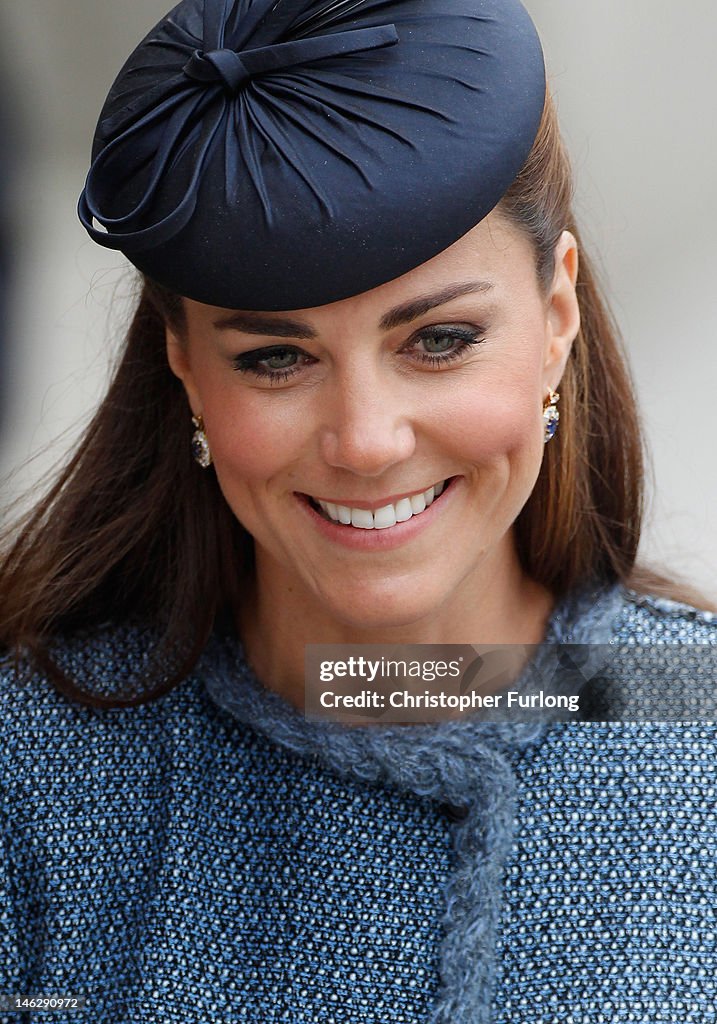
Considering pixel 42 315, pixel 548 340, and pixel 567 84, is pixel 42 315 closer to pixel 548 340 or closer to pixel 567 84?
pixel 567 84

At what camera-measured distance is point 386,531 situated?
1.62 m

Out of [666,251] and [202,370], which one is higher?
[202,370]

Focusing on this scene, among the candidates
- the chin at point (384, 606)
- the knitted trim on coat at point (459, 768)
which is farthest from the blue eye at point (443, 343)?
the knitted trim on coat at point (459, 768)

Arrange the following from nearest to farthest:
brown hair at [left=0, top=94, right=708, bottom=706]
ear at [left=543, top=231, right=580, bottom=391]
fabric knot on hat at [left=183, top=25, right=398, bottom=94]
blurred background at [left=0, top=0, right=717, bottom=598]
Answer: fabric knot on hat at [left=183, top=25, right=398, bottom=94] → ear at [left=543, top=231, right=580, bottom=391] → brown hair at [left=0, top=94, right=708, bottom=706] → blurred background at [left=0, top=0, right=717, bottom=598]

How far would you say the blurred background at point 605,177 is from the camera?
4090mm

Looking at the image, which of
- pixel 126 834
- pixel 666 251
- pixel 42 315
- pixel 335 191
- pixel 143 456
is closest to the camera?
pixel 335 191

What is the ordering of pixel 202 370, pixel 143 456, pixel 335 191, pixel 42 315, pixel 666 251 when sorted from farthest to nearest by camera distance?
pixel 666 251 < pixel 42 315 < pixel 143 456 < pixel 202 370 < pixel 335 191

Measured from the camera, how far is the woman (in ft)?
4.91

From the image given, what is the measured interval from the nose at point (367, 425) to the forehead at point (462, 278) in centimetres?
8

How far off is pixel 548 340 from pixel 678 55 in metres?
2.95

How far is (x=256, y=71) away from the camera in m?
1.49

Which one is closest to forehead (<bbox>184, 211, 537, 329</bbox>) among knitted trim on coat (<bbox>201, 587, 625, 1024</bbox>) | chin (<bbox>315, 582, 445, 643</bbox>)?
chin (<bbox>315, 582, 445, 643</bbox>)

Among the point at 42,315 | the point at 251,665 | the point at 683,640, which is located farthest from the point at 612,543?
the point at 42,315

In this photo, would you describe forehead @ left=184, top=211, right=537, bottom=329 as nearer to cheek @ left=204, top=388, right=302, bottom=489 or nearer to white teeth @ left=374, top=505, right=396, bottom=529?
cheek @ left=204, top=388, right=302, bottom=489
